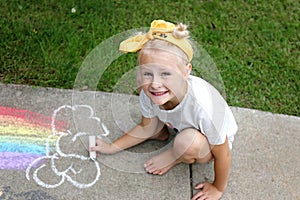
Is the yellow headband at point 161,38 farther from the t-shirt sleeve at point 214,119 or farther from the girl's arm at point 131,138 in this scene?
the girl's arm at point 131,138

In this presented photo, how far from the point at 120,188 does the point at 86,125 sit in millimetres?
525

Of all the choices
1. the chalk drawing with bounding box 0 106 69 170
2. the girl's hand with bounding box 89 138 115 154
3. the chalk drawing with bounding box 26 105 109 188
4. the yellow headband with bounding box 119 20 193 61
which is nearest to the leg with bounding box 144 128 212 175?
the girl's hand with bounding box 89 138 115 154

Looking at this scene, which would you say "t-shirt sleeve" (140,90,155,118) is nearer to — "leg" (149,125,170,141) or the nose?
"leg" (149,125,170,141)

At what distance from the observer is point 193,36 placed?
11.3 feet

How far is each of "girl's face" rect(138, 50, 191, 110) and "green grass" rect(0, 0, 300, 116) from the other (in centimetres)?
96

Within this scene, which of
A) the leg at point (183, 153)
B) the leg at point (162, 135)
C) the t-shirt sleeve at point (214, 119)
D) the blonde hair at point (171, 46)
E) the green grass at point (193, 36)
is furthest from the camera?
the green grass at point (193, 36)

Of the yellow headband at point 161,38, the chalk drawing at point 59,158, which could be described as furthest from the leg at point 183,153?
the yellow headband at point 161,38

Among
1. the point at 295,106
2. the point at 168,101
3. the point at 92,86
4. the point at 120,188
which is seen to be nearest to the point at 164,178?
the point at 120,188

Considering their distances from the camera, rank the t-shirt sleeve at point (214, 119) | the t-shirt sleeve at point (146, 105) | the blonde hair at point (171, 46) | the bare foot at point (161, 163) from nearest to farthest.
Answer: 1. the blonde hair at point (171, 46)
2. the t-shirt sleeve at point (214, 119)
3. the t-shirt sleeve at point (146, 105)
4. the bare foot at point (161, 163)

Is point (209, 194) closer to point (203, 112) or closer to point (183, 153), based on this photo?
point (183, 153)

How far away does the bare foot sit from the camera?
2.60 metres

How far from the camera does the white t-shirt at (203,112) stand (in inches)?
88.0

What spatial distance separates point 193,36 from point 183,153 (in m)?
1.28

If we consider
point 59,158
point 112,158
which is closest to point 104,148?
point 112,158
